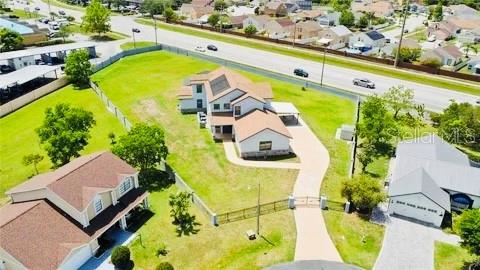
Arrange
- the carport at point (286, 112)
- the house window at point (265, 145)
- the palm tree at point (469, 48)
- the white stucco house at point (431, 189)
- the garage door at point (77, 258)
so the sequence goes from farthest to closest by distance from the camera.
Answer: the palm tree at point (469, 48), the carport at point (286, 112), the house window at point (265, 145), the white stucco house at point (431, 189), the garage door at point (77, 258)

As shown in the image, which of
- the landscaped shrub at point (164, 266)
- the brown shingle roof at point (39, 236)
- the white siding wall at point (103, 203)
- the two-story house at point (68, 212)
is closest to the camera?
the brown shingle roof at point (39, 236)

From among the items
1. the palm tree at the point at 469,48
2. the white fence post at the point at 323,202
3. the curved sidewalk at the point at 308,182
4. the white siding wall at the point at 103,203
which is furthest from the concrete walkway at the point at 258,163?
the palm tree at the point at 469,48

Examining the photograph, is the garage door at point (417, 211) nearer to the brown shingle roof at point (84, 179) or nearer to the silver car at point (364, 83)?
the brown shingle roof at point (84, 179)

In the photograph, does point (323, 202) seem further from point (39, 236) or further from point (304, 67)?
point (304, 67)

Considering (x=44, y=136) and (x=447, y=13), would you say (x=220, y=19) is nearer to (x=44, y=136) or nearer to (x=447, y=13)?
(x=44, y=136)

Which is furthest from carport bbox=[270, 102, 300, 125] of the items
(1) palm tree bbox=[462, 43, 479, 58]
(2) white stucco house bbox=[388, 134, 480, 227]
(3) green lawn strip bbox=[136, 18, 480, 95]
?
(1) palm tree bbox=[462, 43, 479, 58]

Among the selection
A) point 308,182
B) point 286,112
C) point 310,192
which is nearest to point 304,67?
point 286,112

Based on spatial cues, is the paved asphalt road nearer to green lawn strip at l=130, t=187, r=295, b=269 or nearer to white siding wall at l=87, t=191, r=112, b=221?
green lawn strip at l=130, t=187, r=295, b=269
